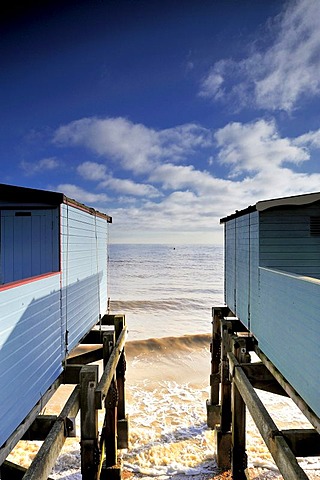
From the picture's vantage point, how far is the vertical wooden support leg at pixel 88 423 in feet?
17.5

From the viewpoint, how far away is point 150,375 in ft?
50.3

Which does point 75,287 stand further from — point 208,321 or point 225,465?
point 208,321

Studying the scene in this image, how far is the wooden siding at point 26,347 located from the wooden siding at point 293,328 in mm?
4021

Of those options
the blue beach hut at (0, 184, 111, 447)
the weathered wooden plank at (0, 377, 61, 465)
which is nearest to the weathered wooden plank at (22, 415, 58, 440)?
the weathered wooden plank at (0, 377, 61, 465)

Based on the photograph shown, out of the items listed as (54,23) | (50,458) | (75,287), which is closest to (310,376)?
(50,458)

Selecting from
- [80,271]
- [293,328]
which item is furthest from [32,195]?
[293,328]

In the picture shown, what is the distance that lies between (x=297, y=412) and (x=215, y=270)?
56.7 metres

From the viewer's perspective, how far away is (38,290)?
504 centimetres

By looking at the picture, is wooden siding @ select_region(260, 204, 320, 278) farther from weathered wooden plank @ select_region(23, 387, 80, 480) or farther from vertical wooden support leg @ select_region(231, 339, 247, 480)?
weathered wooden plank @ select_region(23, 387, 80, 480)

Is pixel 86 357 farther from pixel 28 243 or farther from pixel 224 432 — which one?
pixel 224 432

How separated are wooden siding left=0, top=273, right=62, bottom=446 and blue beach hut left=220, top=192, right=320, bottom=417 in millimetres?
4020

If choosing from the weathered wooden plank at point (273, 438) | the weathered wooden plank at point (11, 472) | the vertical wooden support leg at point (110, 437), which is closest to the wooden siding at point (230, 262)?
the vertical wooden support leg at point (110, 437)

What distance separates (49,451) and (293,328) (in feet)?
12.7

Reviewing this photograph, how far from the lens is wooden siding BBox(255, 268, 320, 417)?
4148mm
